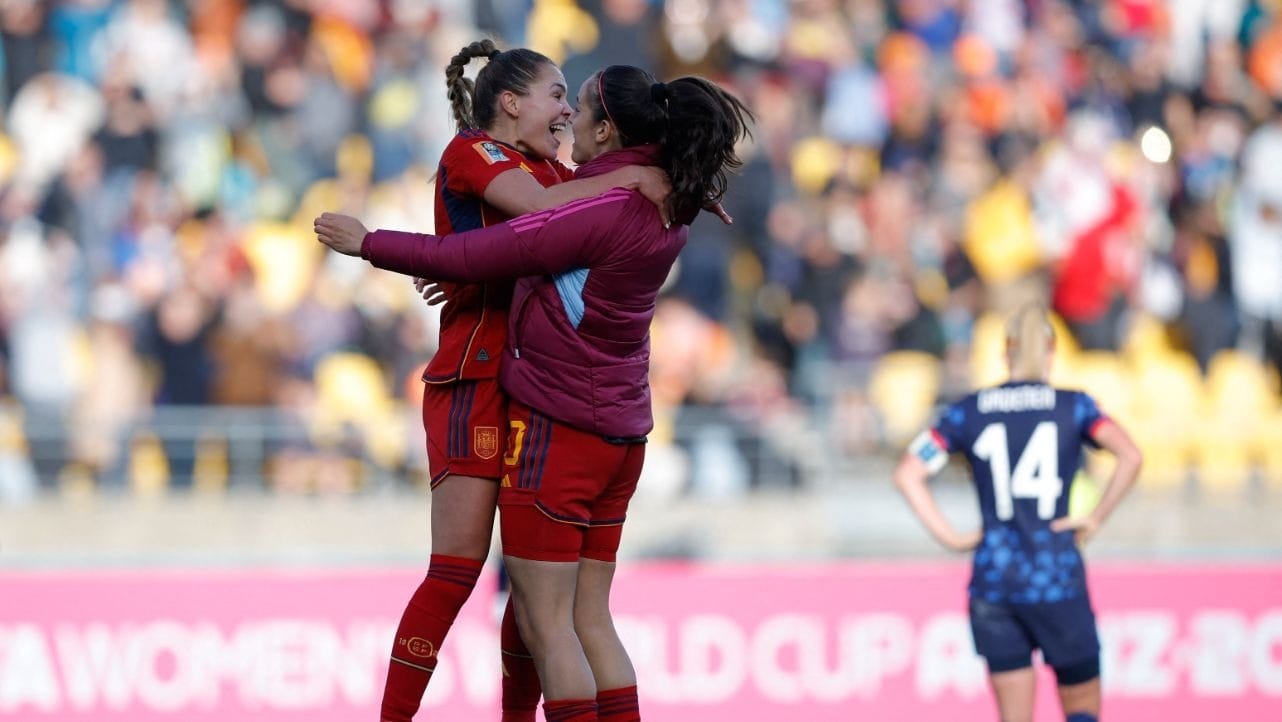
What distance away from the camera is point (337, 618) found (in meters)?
9.41

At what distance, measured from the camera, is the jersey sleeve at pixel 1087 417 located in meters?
7.14

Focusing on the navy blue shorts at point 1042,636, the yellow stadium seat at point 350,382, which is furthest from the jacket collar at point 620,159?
the yellow stadium seat at point 350,382

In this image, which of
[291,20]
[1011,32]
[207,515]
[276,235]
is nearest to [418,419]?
[207,515]

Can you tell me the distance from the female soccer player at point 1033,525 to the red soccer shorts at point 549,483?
1.97 meters

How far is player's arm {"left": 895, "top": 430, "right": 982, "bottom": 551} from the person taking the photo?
7.38 meters

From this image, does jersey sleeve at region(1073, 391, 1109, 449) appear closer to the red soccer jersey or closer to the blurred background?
the red soccer jersey

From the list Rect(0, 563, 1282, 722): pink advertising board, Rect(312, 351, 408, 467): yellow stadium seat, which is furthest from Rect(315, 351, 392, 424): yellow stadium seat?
Rect(0, 563, 1282, 722): pink advertising board

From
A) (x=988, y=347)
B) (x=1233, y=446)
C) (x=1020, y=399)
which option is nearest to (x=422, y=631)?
(x=1020, y=399)

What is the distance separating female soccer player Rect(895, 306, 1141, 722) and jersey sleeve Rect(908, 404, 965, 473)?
0.07 metres

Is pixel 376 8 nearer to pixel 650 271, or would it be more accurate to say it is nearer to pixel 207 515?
pixel 207 515

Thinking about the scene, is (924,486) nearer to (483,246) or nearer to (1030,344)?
(1030,344)

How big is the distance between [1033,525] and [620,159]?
241cm

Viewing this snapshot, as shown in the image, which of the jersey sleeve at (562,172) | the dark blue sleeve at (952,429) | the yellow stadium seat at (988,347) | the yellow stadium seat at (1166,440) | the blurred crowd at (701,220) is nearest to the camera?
the jersey sleeve at (562,172)

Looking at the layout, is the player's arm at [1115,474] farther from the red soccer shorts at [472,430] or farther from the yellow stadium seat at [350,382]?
the yellow stadium seat at [350,382]
